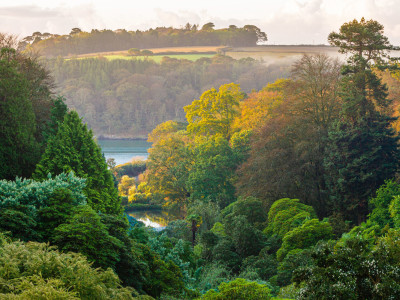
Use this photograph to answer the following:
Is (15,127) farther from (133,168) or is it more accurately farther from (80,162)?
(133,168)

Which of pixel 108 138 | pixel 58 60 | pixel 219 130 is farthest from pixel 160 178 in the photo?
pixel 58 60

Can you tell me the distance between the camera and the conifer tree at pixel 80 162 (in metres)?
17.8

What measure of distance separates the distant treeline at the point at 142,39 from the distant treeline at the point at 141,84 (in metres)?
21.7

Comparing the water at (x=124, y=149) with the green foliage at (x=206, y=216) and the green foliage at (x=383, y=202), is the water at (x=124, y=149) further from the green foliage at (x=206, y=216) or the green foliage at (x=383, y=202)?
the green foliage at (x=383, y=202)

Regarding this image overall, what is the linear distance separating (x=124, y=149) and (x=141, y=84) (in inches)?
1373

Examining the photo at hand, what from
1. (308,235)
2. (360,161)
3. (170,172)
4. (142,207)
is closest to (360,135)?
(360,161)

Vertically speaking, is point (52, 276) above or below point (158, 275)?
above

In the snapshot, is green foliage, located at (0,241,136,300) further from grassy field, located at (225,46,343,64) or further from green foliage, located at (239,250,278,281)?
grassy field, located at (225,46,343,64)

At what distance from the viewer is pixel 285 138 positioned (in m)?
30.0

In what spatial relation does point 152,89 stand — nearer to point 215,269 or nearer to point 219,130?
point 219,130

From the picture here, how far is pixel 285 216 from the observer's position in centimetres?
2294

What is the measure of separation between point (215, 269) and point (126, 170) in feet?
155

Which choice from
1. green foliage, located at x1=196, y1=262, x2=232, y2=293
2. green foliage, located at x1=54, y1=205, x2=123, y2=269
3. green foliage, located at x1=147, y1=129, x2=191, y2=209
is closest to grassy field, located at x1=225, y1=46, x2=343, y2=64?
green foliage, located at x1=147, y1=129, x2=191, y2=209

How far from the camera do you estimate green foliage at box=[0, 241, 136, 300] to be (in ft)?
24.3
